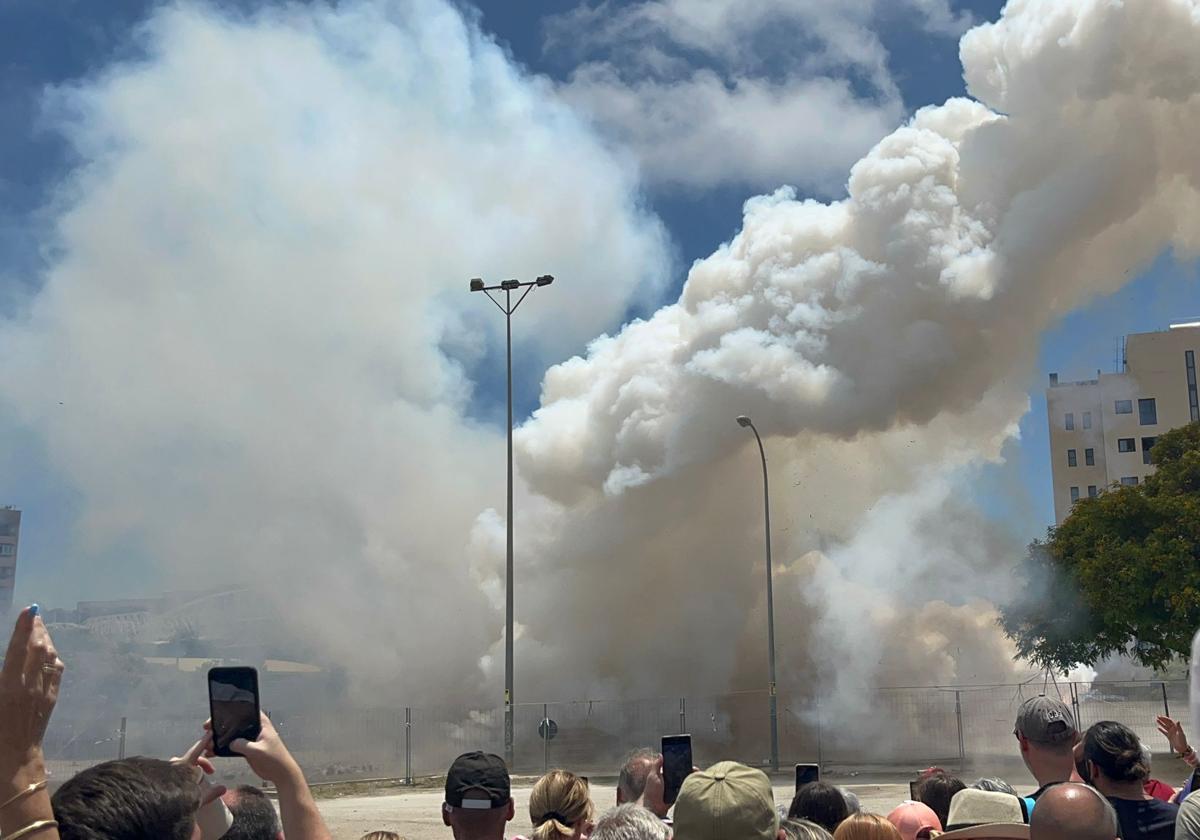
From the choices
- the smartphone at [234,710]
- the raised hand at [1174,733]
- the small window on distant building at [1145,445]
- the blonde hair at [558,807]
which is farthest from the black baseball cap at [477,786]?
the small window on distant building at [1145,445]

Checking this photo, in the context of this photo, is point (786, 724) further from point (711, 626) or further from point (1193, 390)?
point (1193, 390)

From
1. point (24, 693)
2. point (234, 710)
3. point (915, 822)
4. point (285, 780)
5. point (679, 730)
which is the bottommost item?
point (679, 730)

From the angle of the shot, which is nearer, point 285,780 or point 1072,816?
point 285,780

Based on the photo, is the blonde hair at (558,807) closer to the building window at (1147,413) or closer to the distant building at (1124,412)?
the distant building at (1124,412)

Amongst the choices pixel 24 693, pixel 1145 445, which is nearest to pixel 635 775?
pixel 24 693

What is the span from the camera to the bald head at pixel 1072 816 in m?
3.61

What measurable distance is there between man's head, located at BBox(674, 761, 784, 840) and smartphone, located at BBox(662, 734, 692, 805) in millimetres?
1616

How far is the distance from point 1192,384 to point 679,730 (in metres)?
53.8

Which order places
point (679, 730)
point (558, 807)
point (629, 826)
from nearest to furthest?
point (629, 826) < point (558, 807) < point (679, 730)

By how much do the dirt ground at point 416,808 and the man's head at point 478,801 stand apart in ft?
45.5

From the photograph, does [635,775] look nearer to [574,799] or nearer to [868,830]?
[574,799]

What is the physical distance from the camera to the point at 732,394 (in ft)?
120

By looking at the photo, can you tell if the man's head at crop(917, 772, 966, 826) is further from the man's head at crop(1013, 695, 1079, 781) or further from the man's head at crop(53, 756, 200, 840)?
the man's head at crop(53, 756, 200, 840)

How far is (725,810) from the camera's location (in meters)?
3.90
